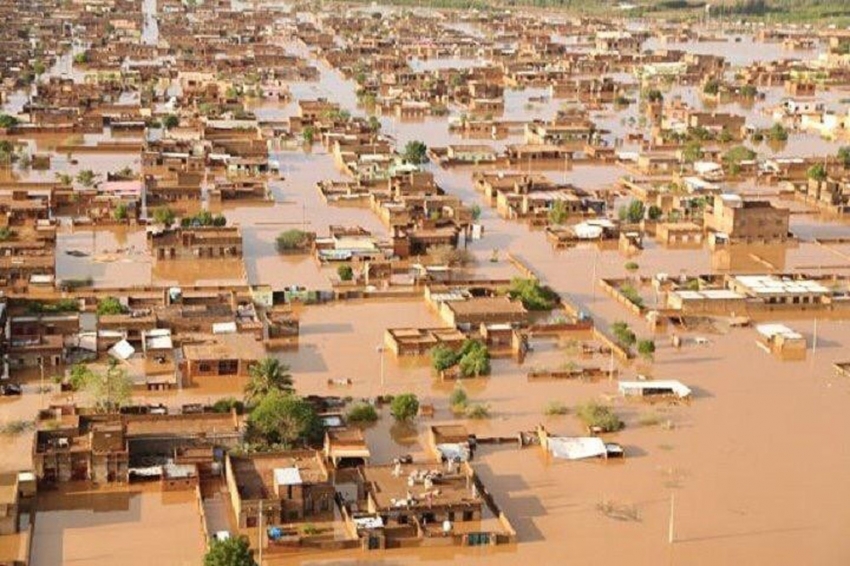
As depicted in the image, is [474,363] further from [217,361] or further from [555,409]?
[217,361]

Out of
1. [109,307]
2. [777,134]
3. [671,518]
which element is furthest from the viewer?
[777,134]

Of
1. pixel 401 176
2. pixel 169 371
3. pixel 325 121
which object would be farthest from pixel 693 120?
pixel 169 371

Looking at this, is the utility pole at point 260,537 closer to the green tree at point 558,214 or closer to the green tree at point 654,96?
the green tree at point 558,214

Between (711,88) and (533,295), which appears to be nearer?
(533,295)

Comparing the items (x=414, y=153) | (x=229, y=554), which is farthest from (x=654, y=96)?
(x=229, y=554)

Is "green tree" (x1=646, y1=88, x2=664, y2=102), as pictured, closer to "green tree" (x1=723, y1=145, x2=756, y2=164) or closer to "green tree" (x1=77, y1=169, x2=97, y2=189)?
"green tree" (x1=723, y1=145, x2=756, y2=164)

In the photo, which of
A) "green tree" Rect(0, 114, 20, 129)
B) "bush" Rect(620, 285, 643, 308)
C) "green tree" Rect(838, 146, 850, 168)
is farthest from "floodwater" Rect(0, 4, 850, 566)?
"green tree" Rect(0, 114, 20, 129)
